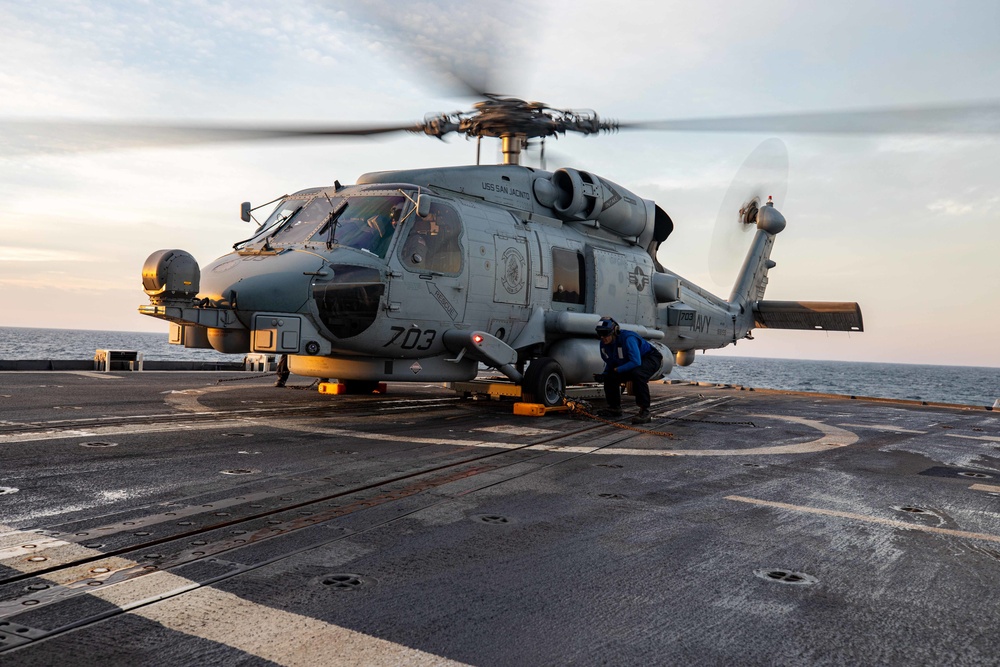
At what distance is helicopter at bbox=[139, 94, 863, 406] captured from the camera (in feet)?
29.9

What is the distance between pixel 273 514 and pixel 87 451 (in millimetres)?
2810

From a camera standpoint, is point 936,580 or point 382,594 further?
point 936,580

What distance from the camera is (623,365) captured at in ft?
36.3

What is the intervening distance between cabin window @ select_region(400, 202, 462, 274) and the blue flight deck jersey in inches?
103

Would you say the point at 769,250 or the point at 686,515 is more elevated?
the point at 769,250

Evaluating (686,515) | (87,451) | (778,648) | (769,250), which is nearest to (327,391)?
(87,451)

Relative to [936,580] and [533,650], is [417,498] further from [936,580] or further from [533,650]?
[936,580]

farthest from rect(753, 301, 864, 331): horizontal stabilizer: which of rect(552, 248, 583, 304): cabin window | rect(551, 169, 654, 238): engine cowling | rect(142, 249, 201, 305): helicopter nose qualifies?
rect(142, 249, 201, 305): helicopter nose

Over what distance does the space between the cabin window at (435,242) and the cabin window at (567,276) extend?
95.6 inches

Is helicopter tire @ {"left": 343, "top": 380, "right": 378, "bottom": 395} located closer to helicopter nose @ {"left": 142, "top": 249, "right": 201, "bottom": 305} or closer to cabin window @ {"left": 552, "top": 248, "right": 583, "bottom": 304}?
cabin window @ {"left": 552, "top": 248, "right": 583, "bottom": 304}

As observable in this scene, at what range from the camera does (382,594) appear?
3.24m

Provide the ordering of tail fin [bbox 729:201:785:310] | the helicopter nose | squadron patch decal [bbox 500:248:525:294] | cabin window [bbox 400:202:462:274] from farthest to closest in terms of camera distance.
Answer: tail fin [bbox 729:201:785:310]
squadron patch decal [bbox 500:248:525:294]
cabin window [bbox 400:202:462:274]
the helicopter nose

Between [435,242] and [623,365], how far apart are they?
3.38 m

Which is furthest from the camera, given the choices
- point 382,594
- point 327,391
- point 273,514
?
point 327,391
